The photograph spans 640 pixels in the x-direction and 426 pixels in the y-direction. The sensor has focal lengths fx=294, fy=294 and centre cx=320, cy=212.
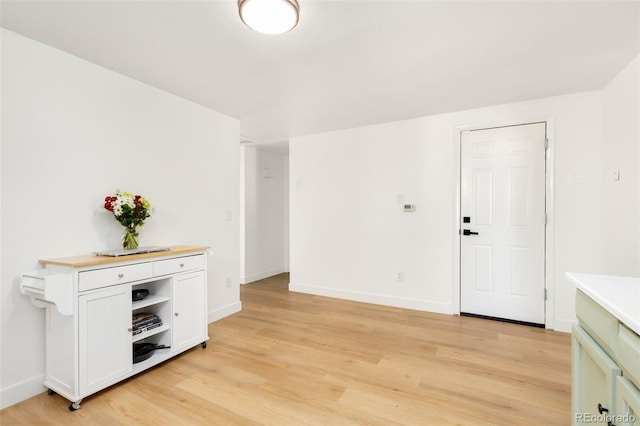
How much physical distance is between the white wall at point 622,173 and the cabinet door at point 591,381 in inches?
53.5

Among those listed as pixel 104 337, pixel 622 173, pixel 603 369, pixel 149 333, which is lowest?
pixel 149 333

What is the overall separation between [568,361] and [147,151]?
12.9 feet

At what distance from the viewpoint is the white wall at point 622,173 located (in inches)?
85.1

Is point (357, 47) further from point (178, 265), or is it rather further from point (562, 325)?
point (562, 325)

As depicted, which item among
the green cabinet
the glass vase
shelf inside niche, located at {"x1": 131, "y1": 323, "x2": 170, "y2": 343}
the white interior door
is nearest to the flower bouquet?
the glass vase

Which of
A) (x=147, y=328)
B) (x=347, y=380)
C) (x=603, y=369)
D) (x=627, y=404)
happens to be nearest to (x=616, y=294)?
(x=603, y=369)

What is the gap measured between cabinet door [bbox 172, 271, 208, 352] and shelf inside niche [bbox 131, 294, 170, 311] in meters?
0.09

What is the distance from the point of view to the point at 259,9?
4.98 feet

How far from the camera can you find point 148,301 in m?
2.26

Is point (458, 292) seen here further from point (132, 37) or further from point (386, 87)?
point (132, 37)

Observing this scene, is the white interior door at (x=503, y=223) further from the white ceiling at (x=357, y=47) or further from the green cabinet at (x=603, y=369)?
the green cabinet at (x=603, y=369)

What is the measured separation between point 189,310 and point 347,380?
141cm

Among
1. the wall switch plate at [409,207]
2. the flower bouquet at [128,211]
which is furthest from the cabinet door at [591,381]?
the flower bouquet at [128,211]

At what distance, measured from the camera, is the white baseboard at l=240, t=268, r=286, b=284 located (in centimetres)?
502
